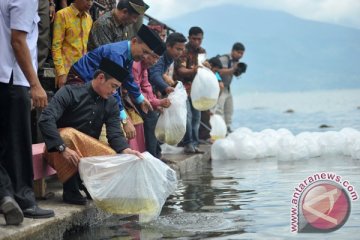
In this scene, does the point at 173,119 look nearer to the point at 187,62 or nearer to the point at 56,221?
the point at 187,62

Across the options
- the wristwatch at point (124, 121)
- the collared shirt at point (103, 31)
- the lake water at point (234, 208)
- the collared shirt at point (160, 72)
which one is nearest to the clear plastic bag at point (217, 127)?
the lake water at point (234, 208)

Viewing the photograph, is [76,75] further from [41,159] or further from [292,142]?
[292,142]

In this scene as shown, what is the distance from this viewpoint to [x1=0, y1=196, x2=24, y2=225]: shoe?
18.1 feet

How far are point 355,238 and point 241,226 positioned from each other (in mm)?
965

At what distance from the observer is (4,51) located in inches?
225

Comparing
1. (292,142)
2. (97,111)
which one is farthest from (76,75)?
(292,142)

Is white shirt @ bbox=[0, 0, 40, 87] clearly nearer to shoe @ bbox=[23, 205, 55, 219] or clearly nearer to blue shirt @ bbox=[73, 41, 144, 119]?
shoe @ bbox=[23, 205, 55, 219]

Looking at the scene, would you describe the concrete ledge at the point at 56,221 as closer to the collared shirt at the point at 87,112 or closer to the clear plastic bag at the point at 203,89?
the collared shirt at the point at 87,112

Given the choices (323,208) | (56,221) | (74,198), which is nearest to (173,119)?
(74,198)

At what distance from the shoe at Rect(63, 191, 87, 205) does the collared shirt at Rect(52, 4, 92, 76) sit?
170 centimetres

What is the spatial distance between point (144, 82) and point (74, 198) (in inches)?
106

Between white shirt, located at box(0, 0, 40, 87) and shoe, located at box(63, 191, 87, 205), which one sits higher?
white shirt, located at box(0, 0, 40, 87)

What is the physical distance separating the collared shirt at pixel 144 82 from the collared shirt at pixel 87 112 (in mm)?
1911

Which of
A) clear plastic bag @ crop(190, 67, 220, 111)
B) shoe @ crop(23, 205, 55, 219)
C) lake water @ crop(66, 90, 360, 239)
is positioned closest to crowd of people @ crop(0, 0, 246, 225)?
shoe @ crop(23, 205, 55, 219)
